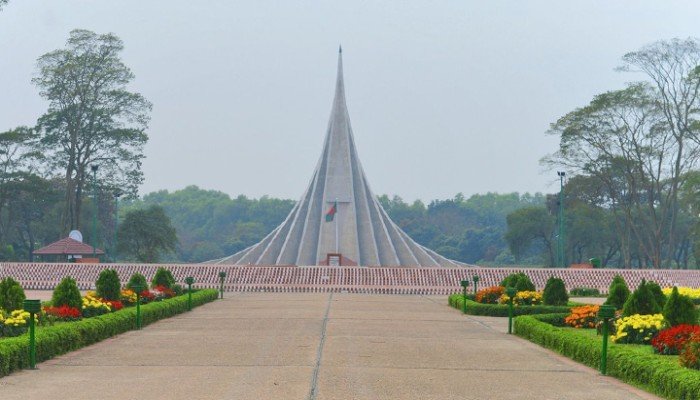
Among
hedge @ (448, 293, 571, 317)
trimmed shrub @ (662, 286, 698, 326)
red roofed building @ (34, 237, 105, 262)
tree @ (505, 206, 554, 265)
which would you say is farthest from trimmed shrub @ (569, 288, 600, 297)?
tree @ (505, 206, 554, 265)

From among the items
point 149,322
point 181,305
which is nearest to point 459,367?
point 149,322

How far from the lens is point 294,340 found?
16.8 meters

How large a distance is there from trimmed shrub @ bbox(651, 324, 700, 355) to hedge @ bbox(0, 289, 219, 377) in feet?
23.8

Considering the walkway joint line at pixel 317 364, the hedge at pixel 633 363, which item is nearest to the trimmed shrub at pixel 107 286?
the walkway joint line at pixel 317 364

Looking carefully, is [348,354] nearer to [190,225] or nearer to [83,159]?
[83,159]

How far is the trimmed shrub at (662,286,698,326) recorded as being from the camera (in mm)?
14422

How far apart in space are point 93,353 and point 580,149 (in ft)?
130

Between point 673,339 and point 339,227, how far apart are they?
46518 millimetres

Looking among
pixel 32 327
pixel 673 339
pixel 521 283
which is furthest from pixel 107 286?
pixel 673 339

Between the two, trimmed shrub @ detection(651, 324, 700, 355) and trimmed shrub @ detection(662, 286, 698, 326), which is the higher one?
trimmed shrub @ detection(662, 286, 698, 326)

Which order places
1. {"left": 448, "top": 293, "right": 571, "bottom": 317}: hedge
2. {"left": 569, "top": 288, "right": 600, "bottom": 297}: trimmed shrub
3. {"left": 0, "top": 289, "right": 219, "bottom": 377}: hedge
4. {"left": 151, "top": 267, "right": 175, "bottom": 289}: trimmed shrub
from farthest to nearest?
{"left": 569, "top": 288, "right": 600, "bottom": 297}: trimmed shrub → {"left": 151, "top": 267, "right": 175, "bottom": 289}: trimmed shrub → {"left": 448, "top": 293, "right": 571, "bottom": 317}: hedge → {"left": 0, "top": 289, "right": 219, "bottom": 377}: hedge

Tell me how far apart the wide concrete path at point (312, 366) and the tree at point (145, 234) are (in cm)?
3618

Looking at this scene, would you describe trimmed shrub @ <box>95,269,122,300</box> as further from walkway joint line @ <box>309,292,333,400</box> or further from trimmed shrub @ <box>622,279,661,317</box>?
trimmed shrub @ <box>622,279,661,317</box>

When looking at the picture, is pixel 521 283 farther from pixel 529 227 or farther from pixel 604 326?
pixel 529 227
